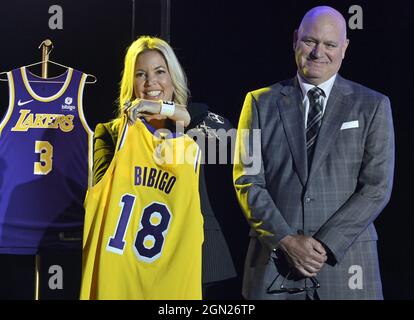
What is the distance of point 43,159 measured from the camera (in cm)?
370

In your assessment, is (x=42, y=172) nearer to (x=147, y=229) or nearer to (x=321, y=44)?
(x=147, y=229)

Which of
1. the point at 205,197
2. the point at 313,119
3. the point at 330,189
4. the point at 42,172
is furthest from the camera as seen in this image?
the point at 42,172

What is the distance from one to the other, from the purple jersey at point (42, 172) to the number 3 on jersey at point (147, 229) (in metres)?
0.44

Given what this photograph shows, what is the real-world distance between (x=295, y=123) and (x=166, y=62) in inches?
26.4

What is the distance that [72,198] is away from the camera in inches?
146

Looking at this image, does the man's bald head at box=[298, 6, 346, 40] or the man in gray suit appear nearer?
the man in gray suit

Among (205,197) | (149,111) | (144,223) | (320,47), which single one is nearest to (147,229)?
(144,223)

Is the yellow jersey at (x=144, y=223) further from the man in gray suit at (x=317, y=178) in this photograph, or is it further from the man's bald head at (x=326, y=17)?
the man's bald head at (x=326, y=17)

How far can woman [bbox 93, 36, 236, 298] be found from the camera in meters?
3.44

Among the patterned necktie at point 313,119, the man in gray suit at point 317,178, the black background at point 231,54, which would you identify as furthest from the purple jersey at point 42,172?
the patterned necktie at point 313,119

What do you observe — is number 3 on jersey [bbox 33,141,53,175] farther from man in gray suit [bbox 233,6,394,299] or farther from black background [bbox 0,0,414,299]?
man in gray suit [bbox 233,6,394,299]

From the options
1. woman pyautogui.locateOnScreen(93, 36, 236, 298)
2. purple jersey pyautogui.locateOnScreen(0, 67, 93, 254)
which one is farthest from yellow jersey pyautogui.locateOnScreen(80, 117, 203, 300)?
purple jersey pyautogui.locateOnScreen(0, 67, 93, 254)
